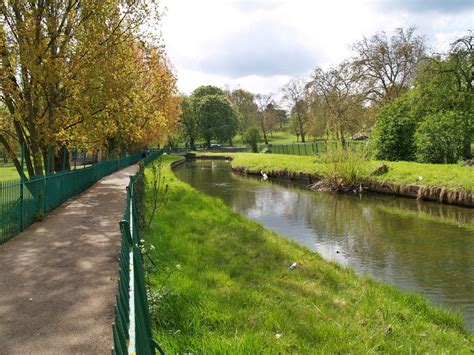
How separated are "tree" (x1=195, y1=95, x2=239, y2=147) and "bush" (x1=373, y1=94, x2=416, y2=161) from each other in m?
53.0

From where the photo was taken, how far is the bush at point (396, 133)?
27219mm

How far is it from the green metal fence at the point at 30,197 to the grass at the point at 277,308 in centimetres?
348

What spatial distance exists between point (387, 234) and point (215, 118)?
223 ft

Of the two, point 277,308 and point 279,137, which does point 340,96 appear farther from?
point 279,137

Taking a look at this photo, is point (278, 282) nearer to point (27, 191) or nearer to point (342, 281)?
point (342, 281)

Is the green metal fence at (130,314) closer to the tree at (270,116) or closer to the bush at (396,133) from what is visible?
the bush at (396,133)

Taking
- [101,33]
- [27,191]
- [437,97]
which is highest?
[101,33]

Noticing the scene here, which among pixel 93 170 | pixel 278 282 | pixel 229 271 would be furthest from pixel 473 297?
pixel 93 170

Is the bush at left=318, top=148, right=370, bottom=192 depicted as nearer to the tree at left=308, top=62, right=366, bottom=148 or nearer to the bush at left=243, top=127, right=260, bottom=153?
the tree at left=308, top=62, right=366, bottom=148

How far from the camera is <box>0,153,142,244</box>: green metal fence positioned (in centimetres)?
1016

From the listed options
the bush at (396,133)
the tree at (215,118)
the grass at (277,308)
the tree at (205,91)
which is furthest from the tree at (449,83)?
the tree at (205,91)

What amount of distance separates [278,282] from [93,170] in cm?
1787

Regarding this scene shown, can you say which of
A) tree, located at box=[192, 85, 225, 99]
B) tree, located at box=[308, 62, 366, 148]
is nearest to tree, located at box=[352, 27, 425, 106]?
tree, located at box=[308, 62, 366, 148]

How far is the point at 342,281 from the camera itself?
7.93 metres
